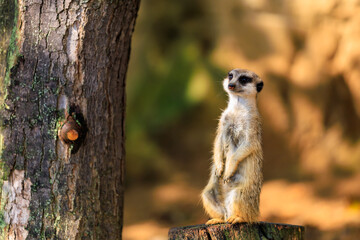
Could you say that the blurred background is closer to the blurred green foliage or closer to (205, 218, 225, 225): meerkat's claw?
the blurred green foliage

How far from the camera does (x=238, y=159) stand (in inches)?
115

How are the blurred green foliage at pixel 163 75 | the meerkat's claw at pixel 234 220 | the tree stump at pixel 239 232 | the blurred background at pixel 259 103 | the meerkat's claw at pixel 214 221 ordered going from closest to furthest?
the tree stump at pixel 239 232
the meerkat's claw at pixel 234 220
the meerkat's claw at pixel 214 221
the blurred background at pixel 259 103
the blurred green foliage at pixel 163 75

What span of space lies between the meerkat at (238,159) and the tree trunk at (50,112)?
0.71m

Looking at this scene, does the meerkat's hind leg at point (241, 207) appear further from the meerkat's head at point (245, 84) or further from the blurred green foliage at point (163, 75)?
the blurred green foliage at point (163, 75)

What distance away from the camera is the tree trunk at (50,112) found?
2764 mm

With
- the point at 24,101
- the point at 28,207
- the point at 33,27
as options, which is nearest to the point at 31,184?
the point at 28,207

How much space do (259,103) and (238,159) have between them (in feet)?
14.6

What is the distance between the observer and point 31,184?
109 inches

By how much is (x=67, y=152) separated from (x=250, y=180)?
1.02m

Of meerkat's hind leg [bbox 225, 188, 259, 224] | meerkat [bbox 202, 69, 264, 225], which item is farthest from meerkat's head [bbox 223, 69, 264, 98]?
meerkat's hind leg [bbox 225, 188, 259, 224]

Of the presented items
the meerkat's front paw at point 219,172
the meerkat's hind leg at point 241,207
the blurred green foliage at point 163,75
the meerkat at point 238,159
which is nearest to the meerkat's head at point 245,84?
the meerkat at point 238,159

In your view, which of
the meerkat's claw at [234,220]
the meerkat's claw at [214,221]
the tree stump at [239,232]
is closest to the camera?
the tree stump at [239,232]

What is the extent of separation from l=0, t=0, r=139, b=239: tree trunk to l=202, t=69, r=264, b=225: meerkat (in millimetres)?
709

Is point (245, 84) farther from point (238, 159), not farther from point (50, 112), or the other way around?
point (50, 112)
